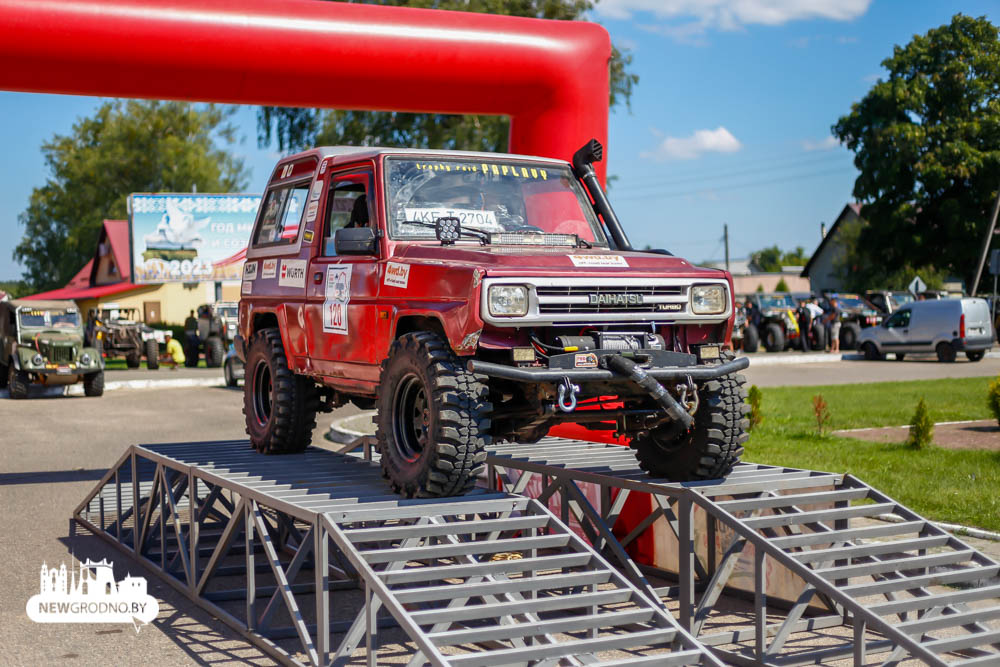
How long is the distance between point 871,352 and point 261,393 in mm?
26278

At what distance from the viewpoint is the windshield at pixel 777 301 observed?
37.2m

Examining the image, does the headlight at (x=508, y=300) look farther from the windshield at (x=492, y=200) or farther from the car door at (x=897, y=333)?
the car door at (x=897, y=333)

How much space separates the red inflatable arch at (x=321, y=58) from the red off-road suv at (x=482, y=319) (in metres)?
1.89

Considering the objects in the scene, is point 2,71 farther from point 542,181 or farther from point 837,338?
point 837,338

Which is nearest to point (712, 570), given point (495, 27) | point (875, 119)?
point (495, 27)

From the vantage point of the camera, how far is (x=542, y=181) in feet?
24.8

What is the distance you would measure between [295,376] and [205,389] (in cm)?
1868

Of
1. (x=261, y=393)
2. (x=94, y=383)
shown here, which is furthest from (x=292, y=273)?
(x=94, y=383)

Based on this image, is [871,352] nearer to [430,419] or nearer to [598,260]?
[598,260]

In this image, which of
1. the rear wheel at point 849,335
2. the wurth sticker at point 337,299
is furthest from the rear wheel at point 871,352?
the wurth sticker at point 337,299

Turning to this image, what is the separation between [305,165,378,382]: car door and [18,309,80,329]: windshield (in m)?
19.5

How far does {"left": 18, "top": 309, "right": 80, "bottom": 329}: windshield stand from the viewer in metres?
25.0

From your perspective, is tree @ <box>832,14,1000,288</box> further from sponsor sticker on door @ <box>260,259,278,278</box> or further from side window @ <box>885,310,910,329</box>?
sponsor sticker on door @ <box>260,259,278,278</box>

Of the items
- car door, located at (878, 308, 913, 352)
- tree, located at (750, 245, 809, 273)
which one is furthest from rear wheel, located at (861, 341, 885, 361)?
tree, located at (750, 245, 809, 273)
